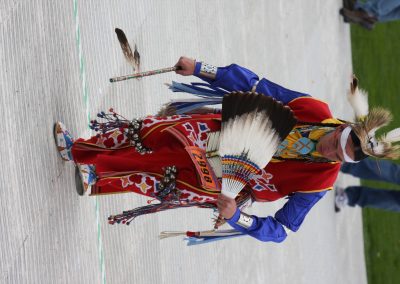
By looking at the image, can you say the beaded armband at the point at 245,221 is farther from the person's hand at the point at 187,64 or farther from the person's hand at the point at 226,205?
the person's hand at the point at 187,64

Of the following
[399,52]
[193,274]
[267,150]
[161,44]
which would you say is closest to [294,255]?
[193,274]

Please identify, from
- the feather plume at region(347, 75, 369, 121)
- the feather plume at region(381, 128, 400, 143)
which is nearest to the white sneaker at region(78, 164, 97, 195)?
the feather plume at region(347, 75, 369, 121)

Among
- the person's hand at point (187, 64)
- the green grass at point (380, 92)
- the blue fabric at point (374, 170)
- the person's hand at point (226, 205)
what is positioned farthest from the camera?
the green grass at point (380, 92)

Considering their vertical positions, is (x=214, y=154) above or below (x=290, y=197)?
above

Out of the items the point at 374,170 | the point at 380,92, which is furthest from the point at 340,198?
the point at 380,92

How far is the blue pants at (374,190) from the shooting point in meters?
6.59

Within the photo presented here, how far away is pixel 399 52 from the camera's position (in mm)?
10203

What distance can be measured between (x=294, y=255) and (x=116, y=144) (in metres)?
3.67

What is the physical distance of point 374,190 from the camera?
7.10 meters

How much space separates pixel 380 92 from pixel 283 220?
22.5 feet

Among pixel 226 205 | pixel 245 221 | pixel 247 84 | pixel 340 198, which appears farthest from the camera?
pixel 340 198

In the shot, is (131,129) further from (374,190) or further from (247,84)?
(374,190)

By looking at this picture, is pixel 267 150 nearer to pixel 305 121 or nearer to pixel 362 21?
pixel 305 121

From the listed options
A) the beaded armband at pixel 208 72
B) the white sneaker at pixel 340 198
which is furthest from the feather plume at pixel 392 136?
the white sneaker at pixel 340 198
